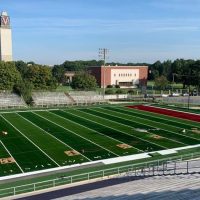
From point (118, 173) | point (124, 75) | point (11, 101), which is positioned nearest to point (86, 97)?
point (11, 101)

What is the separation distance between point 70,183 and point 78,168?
3353 mm

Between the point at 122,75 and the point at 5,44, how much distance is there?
3569 cm

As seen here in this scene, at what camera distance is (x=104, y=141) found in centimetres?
2861

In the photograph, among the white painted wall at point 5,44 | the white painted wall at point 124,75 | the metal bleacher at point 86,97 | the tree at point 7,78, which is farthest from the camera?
the white painted wall at point 124,75

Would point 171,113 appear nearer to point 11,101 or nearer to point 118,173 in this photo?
point 11,101

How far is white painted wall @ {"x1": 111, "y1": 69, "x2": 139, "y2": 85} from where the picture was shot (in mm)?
107006

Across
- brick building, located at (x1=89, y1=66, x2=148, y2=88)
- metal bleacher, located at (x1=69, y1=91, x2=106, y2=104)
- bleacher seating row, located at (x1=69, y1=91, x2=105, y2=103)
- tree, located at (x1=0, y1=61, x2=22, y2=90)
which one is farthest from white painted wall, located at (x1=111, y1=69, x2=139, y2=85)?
bleacher seating row, located at (x1=69, y1=91, x2=105, y2=103)

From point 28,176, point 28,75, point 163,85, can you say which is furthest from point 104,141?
point 163,85

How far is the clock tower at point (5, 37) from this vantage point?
329 ft

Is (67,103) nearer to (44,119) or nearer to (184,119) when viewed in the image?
(44,119)

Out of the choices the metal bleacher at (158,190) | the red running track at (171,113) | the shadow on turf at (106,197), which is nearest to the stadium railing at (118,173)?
the metal bleacher at (158,190)

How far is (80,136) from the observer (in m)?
30.2

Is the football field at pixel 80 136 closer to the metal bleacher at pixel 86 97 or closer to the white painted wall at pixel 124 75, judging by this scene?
the metal bleacher at pixel 86 97

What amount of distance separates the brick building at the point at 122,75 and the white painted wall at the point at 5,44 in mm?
24704
